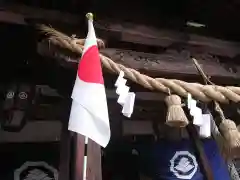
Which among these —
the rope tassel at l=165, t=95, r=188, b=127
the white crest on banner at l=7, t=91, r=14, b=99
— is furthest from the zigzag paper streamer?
the white crest on banner at l=7, t=91, r=14, b=99

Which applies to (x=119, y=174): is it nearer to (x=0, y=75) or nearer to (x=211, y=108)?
(x=211, y=108)

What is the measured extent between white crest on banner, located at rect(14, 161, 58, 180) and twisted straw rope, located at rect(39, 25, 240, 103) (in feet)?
2.89

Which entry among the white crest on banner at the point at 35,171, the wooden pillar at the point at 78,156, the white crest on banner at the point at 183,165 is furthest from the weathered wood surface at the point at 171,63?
the white crest on banner at the point at 35,171

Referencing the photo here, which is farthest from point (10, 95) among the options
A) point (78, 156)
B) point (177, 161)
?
point (177, 161)

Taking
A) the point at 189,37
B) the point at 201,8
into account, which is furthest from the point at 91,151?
the point at 201,8

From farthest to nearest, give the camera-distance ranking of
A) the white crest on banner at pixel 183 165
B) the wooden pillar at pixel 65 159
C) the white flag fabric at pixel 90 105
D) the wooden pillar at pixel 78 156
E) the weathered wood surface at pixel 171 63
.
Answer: the white crest on banner at pixel 183 165, the weathered wood surface at pixel 171 63, the wooden pillar at pixel 65 159, the wooden pillar at pixel 78 156, the white flag fabric at pixel 90 105

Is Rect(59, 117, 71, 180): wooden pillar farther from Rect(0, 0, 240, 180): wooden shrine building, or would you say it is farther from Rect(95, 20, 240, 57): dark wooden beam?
Rect(95, 20, 240, 57): dark wooden beam

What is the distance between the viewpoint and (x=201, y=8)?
2.29m

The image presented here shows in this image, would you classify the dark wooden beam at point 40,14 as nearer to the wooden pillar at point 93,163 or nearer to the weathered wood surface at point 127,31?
the weathered wood surface at point 127,31

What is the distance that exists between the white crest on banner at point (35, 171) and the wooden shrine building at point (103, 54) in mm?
24

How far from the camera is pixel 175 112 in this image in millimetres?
1760

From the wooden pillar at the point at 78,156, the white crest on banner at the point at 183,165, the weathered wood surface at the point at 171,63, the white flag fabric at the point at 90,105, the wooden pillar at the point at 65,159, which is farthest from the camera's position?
the white crest on banner at the point at 183,165

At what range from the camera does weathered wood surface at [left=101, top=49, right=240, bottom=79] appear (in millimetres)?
1915

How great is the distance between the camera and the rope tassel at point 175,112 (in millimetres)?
1749
